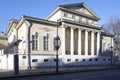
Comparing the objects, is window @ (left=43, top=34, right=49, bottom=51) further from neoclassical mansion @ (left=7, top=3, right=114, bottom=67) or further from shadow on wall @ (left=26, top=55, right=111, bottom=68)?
shadow on wall @ (left=26, top=55, right=111, bottom=68)

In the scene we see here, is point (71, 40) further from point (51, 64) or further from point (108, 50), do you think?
point (108, 50)

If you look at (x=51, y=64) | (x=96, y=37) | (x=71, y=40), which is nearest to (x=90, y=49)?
(x=96, y=37)

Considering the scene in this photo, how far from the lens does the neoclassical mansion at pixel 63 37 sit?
46531 mm

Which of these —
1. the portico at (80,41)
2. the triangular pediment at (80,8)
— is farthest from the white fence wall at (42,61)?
the triangular pediment at (80,8)

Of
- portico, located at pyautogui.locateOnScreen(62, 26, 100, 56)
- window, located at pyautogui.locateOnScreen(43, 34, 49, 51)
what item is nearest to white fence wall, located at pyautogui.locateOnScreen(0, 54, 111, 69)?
portico, located at pyautogui.locateOnScreen(62, 26, 100, 56)

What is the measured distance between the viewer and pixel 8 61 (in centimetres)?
4419

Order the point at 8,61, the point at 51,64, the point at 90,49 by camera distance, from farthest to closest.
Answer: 1. the point at 90,49
2. the point at 51,64
3. the point at 8,61

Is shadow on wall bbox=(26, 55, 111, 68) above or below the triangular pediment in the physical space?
below

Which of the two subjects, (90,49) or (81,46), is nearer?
(81,46)

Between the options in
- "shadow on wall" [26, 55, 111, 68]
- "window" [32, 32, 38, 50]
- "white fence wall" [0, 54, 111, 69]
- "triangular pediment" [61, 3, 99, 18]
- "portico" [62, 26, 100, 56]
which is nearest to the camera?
"white fence wall" [0, 54, 111, 69]

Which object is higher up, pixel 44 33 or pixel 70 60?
pixel 44 33

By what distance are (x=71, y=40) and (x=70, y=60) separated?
4.63m

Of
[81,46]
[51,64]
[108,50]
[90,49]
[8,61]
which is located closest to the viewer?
[8,61]

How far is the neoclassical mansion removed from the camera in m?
46.5
